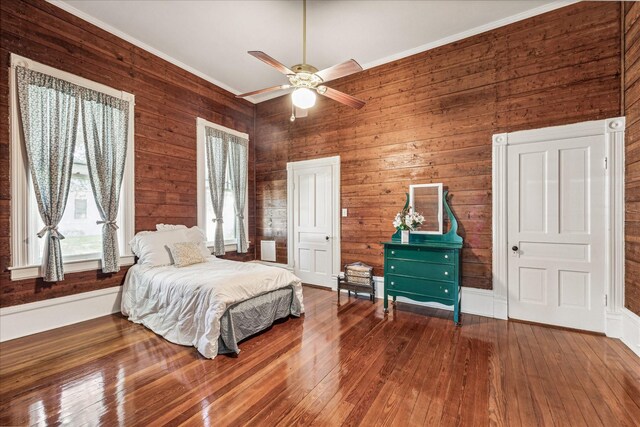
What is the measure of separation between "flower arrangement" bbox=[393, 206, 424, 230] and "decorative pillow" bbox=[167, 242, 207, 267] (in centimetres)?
264

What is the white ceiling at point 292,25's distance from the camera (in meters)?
3.15

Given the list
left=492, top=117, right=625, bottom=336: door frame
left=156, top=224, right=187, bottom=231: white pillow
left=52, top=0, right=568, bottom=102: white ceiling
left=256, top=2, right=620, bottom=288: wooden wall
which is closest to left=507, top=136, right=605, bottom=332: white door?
left=492, top=117, right=625, bottom=336: door frame

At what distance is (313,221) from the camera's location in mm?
4957

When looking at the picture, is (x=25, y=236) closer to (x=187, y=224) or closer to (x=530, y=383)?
(x=187, y=224)

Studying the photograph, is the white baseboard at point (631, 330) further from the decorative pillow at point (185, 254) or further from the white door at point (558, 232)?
the decorative pillow at point (185, 254)

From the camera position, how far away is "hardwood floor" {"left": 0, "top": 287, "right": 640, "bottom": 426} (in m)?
1.80

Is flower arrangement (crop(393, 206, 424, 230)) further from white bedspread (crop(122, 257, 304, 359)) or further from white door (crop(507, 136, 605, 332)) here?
white bedspread (crop(122, 257, 304, 359))

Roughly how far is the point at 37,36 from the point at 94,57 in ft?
1.65

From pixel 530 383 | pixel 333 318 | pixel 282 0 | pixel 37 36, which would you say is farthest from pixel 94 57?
pixel 530 383

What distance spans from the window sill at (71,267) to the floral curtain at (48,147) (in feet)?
0.33

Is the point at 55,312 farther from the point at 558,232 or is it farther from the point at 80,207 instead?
Result: the point at 558,232

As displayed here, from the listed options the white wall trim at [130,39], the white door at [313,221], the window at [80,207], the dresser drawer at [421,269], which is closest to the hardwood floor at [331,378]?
the dresser drawer at [421,269]

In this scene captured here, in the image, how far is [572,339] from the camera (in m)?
2.85

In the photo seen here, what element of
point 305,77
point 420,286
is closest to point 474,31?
point 305,77
